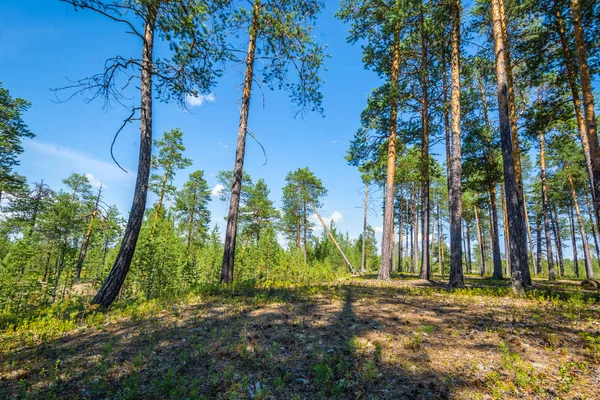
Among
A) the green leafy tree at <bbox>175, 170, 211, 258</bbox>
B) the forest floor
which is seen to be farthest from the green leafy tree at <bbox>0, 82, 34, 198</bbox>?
the forest floor

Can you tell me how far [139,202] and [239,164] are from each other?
3.87 metres

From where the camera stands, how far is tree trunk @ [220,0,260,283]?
378 inches

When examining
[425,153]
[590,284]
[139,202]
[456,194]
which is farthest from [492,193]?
[139,202]

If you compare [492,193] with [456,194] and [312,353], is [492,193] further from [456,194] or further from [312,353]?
[312,353]

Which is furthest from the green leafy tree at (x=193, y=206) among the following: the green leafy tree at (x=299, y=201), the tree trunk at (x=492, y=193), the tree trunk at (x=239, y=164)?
the tree trunk at (x=492, y=193)

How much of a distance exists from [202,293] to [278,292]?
2526 mm

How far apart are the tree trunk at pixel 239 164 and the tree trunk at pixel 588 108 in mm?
10961

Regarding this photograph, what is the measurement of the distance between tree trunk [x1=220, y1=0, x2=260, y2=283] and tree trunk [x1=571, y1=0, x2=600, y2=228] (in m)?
11.0

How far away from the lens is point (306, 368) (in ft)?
11.7

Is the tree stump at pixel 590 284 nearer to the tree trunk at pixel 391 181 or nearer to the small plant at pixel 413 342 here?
the tree trunk at pixel 391 181

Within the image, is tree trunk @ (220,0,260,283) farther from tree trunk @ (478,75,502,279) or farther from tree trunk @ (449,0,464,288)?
tree trunk @ (478,75,502,279)

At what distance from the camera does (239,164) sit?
33.0 feet

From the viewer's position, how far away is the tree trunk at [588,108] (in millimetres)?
6953

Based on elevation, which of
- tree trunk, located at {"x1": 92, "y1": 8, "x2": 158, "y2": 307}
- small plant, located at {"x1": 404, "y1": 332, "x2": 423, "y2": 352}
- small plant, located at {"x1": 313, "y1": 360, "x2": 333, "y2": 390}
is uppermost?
tree trunk, located at {"x1": 92, "y1": 8, "x2": 158, "y2": 307}
